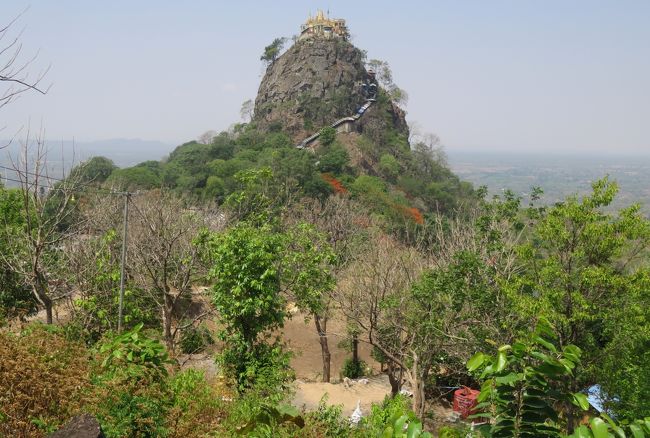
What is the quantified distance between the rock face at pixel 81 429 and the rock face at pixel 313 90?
51.6m

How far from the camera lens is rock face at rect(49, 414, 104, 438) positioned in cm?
424

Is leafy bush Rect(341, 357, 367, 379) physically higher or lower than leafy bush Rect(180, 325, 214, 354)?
lower

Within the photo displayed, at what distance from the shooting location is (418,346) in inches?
440

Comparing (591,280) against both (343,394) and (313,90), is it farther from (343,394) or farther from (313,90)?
(313,90)

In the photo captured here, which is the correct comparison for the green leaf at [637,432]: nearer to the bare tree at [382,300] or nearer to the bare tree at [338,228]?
the bare tree at [382,300]

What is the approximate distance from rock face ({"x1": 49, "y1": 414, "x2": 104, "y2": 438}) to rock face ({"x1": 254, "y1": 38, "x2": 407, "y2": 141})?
169ft

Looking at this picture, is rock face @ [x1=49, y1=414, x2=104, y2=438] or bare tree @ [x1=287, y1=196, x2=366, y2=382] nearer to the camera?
rock face @ [x1=49, y1=414, x2=104, y2=438]

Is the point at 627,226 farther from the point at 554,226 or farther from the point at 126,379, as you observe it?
the point at 126,379

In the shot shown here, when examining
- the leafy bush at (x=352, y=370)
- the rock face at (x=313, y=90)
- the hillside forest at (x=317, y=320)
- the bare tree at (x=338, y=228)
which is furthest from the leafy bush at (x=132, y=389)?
the rock face at (x=313, y=90)

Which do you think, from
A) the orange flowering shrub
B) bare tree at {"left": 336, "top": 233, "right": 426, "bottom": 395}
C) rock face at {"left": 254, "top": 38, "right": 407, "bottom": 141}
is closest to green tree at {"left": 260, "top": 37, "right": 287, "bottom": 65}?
rock face at {"left": 254, "top": 38, "right": 407, "bottom": 141}

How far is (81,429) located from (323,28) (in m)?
64.8

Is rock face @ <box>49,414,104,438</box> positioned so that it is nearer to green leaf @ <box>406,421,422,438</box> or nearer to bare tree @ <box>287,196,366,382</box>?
green leaf @ <box>406,421,422,438</box>

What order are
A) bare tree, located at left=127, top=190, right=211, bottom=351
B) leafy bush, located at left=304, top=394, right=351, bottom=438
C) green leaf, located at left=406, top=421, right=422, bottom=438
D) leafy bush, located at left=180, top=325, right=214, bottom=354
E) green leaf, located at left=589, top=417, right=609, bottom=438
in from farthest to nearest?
leafy bush, located at left=180, top=325, right=214, bottom=354 → bare tree, located at left=127, top=190, right=211, bottom=351 → leafy bush, located at left=304, top=394, right=351, bottom=438 → green leaf, located at left=406, top=421, right=422, bottom=438 → green leaf, located at left=589, top=417, right=609, bottom=438

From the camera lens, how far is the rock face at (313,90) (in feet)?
188
